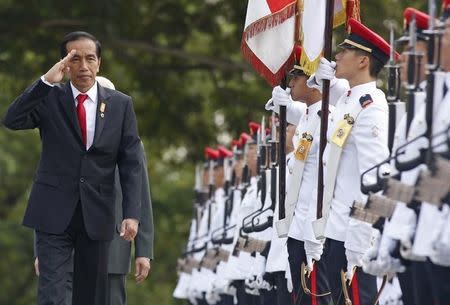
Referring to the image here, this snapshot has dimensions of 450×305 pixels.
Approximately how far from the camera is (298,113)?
13.6 m

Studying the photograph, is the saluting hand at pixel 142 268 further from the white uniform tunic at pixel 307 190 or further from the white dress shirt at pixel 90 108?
the white uniform tunic at pixel 307 190

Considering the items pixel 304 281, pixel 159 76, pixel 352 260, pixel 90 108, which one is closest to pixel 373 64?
pixel 352 260

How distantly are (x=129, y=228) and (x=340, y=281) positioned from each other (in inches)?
54.1

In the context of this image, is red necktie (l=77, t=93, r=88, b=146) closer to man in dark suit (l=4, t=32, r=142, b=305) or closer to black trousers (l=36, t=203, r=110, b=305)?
man in dark suit (l=4, t=32, r=142, b=305)

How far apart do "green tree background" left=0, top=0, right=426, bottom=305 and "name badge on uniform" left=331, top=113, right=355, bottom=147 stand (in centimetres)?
1271

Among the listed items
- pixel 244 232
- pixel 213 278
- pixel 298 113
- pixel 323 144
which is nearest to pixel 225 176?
pixel 213 278

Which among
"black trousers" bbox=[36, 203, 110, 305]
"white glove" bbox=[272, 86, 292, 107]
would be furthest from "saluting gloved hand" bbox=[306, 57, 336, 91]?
"black trousers" bbox=[36, 203, 110, 305]

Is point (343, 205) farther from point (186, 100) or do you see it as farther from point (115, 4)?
point (186, 100)

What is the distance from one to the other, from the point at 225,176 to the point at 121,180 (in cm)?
842

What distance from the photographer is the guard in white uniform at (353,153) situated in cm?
1177

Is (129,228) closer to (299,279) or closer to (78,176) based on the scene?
(78,176)

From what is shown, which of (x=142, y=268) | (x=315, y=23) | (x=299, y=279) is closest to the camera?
(x=142, y=268)

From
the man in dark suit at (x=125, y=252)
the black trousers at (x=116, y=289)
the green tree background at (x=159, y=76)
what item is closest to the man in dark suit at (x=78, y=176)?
the man in dark suit at (x=125, y=252)

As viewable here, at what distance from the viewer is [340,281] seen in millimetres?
11867
